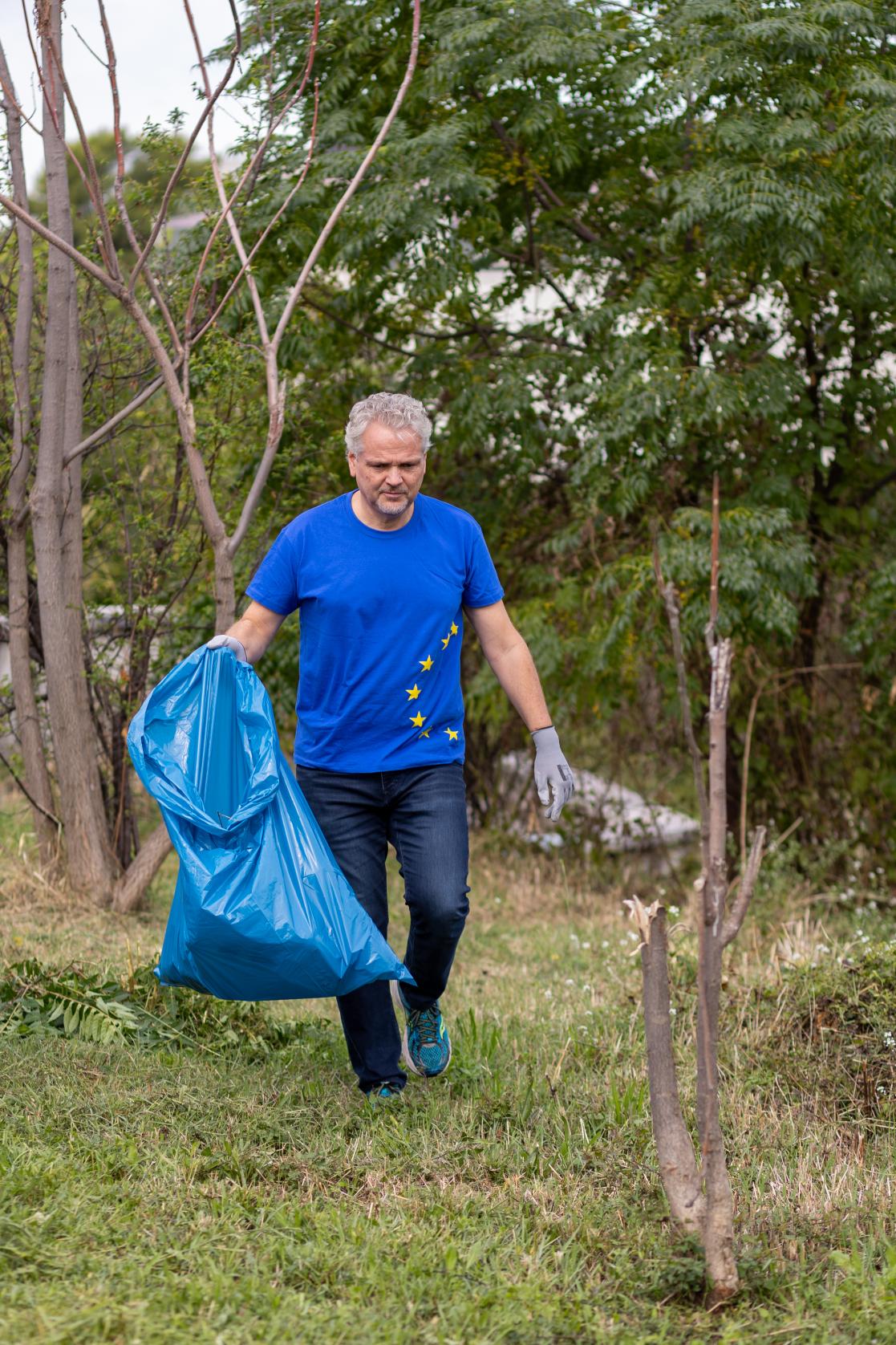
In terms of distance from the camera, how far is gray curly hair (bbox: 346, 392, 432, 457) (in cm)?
342

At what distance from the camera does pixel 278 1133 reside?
3.23 metres

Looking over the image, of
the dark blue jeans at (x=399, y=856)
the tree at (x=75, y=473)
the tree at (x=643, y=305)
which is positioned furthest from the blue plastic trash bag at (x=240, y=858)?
the tree at (x=643, y=305)

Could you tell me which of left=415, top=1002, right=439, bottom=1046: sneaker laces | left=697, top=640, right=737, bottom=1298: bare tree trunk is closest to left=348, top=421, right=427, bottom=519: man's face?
left=697, top=640, right=737, bottom=1298: bare tree trunk

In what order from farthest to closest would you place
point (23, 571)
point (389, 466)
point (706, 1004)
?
point (23, 571) < point (389, 466) < point (706, 1004)

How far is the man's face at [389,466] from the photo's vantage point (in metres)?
3.37

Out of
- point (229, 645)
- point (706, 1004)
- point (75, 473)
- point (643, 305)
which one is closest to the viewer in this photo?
point (706, 1004)

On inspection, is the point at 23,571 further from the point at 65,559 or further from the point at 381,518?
the point at 381,518

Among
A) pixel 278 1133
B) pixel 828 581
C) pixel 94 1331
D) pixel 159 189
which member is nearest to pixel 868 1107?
pixel 278 1133

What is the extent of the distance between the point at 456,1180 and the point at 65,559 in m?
3.43

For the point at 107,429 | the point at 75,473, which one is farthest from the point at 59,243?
the point at 75,473

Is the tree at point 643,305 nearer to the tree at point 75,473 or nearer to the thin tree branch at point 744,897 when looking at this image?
the tree at point 75,473

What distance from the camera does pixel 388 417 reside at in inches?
135

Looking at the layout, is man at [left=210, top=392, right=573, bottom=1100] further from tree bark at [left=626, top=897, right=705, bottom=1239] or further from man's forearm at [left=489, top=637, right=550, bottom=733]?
tree bark at [left=626, top=897, right=705, bottom=1239]

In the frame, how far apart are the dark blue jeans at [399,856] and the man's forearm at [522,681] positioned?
0.26m
